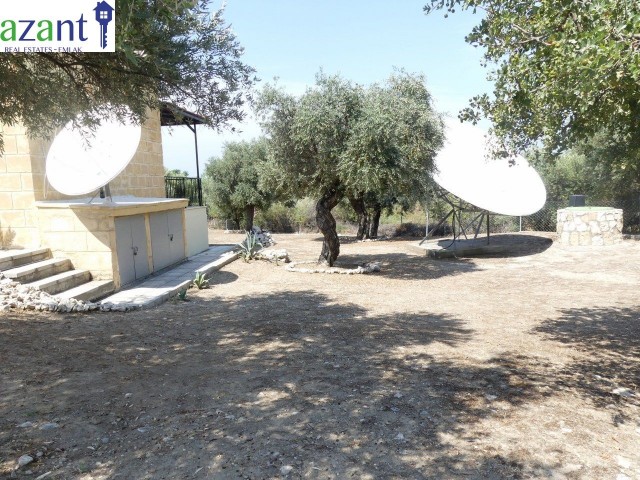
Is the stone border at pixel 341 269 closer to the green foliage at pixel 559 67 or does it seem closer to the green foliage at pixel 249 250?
the green foliage at pixel 249 250

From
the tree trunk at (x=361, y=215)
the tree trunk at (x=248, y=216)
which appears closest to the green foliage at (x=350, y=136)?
the tree trunk at (x=361, y=215)

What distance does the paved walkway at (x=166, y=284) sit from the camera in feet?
29.7

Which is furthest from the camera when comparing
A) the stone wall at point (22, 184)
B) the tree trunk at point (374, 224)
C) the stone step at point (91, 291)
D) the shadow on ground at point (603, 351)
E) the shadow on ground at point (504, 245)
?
the tree trunk at point (374, 224)

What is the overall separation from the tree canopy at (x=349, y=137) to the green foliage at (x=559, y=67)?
5469 mm

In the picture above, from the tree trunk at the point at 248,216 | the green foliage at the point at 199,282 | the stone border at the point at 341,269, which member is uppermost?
the tree trunk at the point at 248,216

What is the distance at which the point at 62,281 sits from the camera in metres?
9.14

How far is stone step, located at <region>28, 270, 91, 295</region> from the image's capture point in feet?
A: 28.5

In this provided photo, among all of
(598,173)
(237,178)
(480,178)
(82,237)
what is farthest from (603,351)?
(237,178)

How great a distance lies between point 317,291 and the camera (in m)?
11.0

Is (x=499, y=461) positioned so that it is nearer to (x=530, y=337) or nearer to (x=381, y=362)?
(x=381, y=362)

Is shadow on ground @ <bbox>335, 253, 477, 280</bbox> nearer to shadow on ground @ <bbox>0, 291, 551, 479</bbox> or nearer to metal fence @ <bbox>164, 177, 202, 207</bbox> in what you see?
shadow on ground @ <bbox>0, 291, 551, 479</bbox>

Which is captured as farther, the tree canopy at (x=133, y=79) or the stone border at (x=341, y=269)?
the stone border at (x=341, y=269)

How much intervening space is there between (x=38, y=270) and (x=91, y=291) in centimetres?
110
